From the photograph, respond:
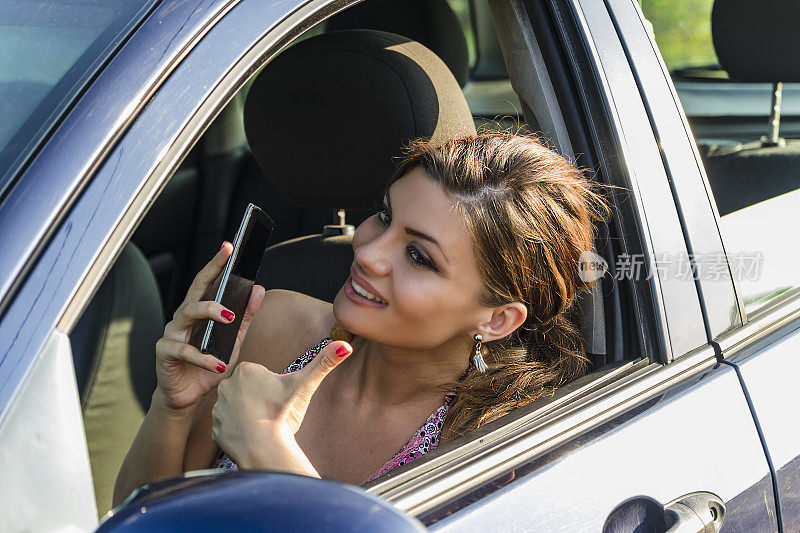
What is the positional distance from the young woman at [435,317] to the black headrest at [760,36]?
81cm

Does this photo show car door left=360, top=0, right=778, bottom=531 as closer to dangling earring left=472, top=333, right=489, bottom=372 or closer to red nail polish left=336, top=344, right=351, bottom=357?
red nail polish left=336, top=344, right=351, bottom=357

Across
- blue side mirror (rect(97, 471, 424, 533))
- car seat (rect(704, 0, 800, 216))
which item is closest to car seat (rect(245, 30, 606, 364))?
car seat (rect(704, 0, 800, 216))

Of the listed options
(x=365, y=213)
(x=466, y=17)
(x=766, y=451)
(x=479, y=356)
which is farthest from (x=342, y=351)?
(x=466, y=17)

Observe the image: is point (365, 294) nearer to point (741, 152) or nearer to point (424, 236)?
point (424, 236)

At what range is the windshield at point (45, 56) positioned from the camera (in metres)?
0.94

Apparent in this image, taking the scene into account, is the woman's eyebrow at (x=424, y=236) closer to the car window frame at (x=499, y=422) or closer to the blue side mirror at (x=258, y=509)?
the car window frame at (x=499, y=422)

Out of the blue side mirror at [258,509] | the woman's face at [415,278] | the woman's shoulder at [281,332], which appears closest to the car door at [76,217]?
the blue side mirror at [258,509]

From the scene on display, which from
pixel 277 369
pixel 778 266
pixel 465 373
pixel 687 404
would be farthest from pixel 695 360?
pixel 277 369

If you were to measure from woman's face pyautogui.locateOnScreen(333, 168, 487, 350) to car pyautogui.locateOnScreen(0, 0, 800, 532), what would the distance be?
24 cm

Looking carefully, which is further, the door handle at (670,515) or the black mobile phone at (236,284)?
the black mobile phone at (236,284)

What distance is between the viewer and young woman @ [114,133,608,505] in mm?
1630

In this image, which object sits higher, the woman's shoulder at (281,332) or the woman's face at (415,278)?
the woman's shoulder at (281,332)

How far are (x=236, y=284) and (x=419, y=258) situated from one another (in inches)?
13.0

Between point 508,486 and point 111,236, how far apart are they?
22.4 inches
